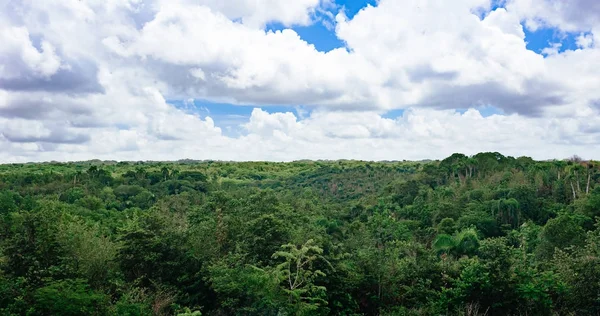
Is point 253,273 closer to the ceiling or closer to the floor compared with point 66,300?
closer to the ceiling

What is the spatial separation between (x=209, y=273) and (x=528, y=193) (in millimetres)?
48050

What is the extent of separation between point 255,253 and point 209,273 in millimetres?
2602

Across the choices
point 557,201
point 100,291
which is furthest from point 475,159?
point 100,291

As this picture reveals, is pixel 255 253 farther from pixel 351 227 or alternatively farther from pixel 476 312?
pixel 351 227

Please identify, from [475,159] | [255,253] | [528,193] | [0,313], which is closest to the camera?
[0,313]

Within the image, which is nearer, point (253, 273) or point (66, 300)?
point (66, 300)

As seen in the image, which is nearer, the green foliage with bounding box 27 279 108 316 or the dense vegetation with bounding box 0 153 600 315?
the green foliage with bounding box 27 279 108 316

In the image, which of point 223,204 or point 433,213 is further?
point 433,213

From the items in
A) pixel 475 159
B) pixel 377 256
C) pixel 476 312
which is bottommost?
pixel 476 312

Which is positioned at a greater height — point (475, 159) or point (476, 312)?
point (475, 159)

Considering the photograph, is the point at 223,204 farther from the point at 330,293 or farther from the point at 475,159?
the point at 475,159

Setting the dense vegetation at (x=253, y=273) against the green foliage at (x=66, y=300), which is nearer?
the green foliage at (x=66, y=300)

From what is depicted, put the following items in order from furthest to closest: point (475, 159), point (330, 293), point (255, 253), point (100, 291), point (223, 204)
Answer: point (475, 159)
point (223, 204)
point (255, 253)
point (330, 293)
point (100, 291)

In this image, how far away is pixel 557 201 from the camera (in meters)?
63.1
